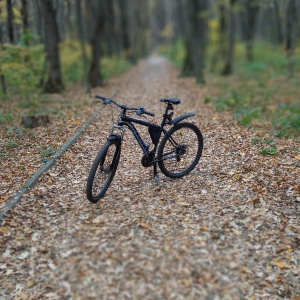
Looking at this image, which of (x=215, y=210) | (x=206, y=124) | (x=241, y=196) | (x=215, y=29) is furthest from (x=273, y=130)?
(x=215, y=29)

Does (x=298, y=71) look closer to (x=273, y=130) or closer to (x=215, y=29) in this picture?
(x=215, y=29)

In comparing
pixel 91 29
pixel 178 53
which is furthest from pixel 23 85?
pixel 178 53

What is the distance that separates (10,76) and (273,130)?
890 centimetres

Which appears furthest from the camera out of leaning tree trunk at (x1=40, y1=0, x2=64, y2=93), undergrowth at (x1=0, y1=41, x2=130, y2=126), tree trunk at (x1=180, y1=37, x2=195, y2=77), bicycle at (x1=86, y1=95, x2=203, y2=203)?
tree trunk at (x1=180, y1=37, x2=195, y2=77)

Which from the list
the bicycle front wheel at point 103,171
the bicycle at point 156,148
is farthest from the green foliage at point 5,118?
the bicycle front wheel at point 103,171

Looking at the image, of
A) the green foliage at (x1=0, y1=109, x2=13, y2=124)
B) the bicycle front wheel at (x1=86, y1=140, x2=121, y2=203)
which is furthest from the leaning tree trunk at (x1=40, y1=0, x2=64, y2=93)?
the bicycle front wheel at (x1=86, y1=140, x2=121, y2=203)

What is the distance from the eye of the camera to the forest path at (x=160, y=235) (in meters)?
3.65

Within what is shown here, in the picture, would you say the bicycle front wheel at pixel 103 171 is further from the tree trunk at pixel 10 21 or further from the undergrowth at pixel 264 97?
the tree trunk at pixel 10 21

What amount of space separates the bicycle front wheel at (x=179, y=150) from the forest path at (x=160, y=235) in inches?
8.4

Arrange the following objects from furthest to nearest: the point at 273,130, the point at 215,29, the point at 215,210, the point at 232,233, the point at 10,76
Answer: the point at 215,29 → the point at 10,76 → the point at 273,130 → the point at 215,210 → the point at 232,233

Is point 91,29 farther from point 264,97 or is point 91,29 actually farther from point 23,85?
point 264,97

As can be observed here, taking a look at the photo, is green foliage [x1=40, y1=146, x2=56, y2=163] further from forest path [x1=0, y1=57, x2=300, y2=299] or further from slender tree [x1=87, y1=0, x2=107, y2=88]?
slender tree [x1=87, y1=0, x2=107, y2=88]

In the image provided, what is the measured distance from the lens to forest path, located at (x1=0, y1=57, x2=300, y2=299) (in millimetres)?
3652

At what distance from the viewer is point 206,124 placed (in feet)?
28.8
